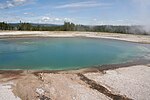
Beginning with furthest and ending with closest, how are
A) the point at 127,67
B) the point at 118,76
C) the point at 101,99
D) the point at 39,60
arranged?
the point at 39,60
the point at 127,67
the point at 118,76
the point at 101,99

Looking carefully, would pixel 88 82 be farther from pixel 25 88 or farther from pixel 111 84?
pixel 25 88

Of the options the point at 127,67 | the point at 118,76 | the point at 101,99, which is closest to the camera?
the point at 101,99

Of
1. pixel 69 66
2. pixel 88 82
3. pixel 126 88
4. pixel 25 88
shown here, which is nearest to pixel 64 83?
pixel 88 82

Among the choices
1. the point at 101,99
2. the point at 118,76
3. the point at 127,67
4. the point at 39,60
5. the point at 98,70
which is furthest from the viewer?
the point at 39,60

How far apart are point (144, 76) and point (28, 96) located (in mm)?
7874

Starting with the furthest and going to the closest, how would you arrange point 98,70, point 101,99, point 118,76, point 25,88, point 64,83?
point 98,70 < point 118,76 < point 64,83 < point 25,88 < point 101,99

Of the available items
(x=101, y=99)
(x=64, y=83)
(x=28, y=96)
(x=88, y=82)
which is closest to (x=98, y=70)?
(x=88, y=82)

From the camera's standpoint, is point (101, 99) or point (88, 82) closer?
point (101, 99)

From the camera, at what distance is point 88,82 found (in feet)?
42.1

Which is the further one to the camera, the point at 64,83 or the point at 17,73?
the point at 17,73

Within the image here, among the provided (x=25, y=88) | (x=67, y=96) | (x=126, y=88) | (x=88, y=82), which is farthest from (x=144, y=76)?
(x=25, y=88)

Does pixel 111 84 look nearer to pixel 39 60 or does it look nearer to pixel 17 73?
pixel 17 73

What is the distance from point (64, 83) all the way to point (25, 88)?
225cm

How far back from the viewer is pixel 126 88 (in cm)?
1188
